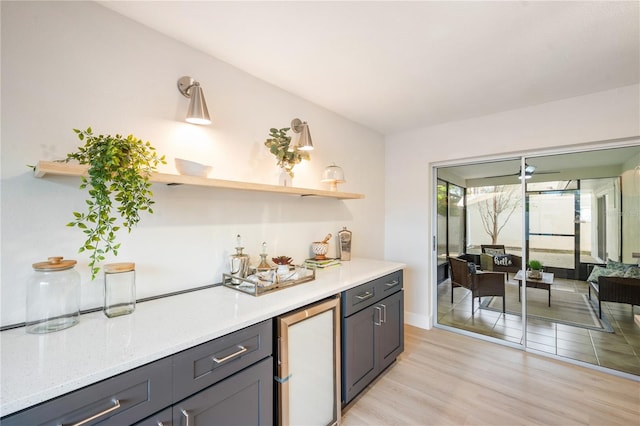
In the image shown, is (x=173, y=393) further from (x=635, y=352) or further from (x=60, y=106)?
(x=635, y=352)

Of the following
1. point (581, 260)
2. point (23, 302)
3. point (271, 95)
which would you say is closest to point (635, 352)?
point (581, 260)

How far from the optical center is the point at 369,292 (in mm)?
2152

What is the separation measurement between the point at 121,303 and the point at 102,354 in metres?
0.44

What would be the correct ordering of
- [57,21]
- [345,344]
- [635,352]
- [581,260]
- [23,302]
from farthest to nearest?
1. [581,260]
2. [635,352]
3. [345,344]
4. [57,21]
5. [23,302]

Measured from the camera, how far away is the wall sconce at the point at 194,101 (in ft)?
5.44

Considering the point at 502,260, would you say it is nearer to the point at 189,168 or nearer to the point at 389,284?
the point at 389,284

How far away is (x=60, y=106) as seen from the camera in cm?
132

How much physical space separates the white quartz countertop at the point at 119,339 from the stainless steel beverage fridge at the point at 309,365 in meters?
0.11

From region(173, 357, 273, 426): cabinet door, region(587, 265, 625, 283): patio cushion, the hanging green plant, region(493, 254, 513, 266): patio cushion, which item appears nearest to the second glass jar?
region(173, 357, 273, 426): cabinet door

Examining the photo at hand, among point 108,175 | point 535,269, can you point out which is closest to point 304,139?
point 108,175

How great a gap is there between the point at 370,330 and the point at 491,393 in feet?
3.48

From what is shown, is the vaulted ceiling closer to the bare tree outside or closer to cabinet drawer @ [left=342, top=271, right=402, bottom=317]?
the bare tree outside

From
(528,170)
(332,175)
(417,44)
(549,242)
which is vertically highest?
(417,44)

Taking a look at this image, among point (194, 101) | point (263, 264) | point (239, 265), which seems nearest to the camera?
point (194, 101)
